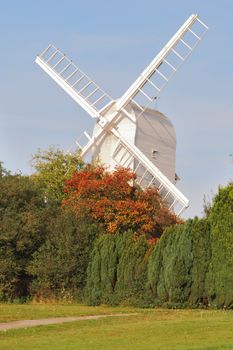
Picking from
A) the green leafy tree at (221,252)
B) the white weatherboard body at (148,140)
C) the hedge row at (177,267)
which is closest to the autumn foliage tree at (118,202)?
the white weatherboard body at (148,140)

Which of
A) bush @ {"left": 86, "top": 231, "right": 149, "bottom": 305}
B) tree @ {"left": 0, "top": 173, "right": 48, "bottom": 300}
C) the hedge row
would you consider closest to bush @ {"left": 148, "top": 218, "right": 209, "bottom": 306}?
the hedge row

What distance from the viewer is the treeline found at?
98.2 feet

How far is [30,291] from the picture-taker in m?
37.1

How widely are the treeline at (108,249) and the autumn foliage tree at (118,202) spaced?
6 centimetres

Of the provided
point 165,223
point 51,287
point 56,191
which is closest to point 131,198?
point 165,223

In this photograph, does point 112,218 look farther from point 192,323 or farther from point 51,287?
point 192,323

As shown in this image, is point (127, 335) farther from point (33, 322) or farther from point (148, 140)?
point (148, 140)

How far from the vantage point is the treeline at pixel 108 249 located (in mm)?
29922

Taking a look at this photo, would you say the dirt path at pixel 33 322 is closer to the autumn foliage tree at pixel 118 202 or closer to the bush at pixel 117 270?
the bush at pixel 117 270

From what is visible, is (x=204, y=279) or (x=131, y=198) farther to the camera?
(x=131, y=198)

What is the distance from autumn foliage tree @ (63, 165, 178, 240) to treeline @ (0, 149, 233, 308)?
0.06 meters

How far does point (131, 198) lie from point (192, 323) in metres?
23.3

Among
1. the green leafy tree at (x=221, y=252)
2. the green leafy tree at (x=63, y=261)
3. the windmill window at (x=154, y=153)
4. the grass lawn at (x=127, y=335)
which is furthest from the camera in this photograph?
the windmill window at (x=154, y=153)

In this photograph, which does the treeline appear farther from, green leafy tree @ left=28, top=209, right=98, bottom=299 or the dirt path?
the dirt path
